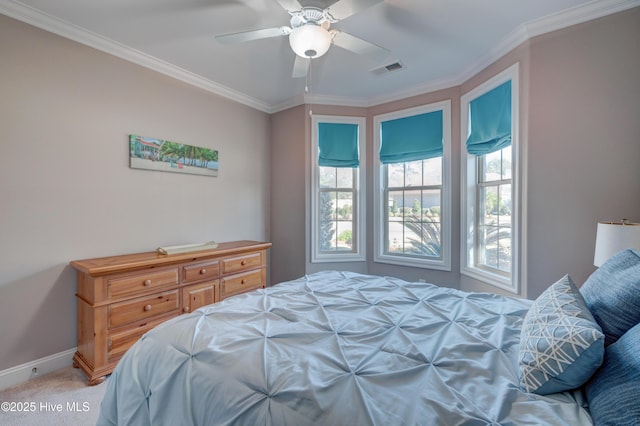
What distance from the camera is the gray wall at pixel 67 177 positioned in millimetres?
1984

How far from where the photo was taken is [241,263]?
9.77 ft

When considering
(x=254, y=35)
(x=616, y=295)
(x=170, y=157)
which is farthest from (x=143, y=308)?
(x=616, y=295)

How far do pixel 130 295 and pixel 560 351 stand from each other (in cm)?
257

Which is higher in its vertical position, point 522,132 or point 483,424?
point 522,132

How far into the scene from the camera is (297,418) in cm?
79

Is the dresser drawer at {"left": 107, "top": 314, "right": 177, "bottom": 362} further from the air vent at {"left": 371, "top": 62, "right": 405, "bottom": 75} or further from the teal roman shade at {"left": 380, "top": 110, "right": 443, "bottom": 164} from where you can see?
the air vent at {"left": 371, "top": 62, "right": 405, "bottom": 75}

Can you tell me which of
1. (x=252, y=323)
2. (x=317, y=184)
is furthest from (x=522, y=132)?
(x=252, y=323)

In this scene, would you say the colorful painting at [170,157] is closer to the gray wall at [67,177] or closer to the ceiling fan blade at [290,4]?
the gray wall at [67,177]

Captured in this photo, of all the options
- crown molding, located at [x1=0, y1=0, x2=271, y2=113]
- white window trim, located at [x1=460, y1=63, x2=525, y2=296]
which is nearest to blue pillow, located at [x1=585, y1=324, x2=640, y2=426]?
white window trim, located at [x1=460, y1=63, x2=525, y2=296]

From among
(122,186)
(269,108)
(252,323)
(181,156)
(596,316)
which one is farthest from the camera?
(269,108)

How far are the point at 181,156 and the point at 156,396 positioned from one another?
8.03 ft

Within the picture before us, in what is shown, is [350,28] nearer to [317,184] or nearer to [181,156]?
[317,184]

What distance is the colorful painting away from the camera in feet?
8.48

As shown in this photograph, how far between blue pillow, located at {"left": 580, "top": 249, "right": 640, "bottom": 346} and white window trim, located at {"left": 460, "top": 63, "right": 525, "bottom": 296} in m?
1.26
